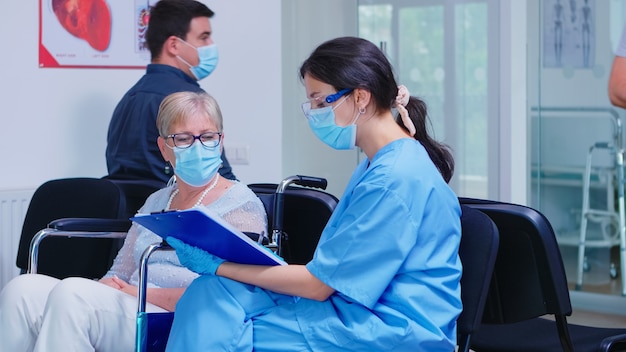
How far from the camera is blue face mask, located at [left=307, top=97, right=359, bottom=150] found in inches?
86.0

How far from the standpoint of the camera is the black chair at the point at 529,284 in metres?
2.23

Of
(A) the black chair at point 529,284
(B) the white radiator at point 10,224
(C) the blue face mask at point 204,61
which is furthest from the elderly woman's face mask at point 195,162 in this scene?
(B) the white radiator at point 10,224

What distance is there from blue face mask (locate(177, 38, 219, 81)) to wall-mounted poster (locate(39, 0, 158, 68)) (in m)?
0.56

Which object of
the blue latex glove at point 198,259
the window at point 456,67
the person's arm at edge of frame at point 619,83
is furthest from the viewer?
the window at point 456,67

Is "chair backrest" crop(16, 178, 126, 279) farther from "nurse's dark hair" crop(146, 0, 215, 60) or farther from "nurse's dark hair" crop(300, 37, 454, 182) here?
"nurse's dark hair" crop(300, 37, 454, 182)

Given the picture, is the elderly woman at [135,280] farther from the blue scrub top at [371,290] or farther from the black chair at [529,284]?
the black chair at [529,284]

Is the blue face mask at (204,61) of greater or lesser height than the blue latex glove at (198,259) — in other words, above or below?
above

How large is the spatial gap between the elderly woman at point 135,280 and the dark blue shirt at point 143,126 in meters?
0.61

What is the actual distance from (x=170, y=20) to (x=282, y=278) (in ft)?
6.02

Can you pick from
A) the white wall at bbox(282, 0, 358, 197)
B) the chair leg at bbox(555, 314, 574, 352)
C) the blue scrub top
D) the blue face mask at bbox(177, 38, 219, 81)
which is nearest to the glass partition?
the white wall at bbox(282, 0, 358, 197)

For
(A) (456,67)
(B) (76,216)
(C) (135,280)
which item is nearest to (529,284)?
(C) (135,280)

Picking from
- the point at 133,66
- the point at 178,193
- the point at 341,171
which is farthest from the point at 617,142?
the point at 178,193

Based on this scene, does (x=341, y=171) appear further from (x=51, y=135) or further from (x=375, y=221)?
(x=375, y=221)

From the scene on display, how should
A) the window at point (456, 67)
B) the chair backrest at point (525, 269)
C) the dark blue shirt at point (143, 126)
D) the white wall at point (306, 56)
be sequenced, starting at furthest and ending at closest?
the white wall at point (306, 56) → the window at point (456, 67) → the dark blue shirt at point (143, 126) → the chair backrest at point (525, 269)
